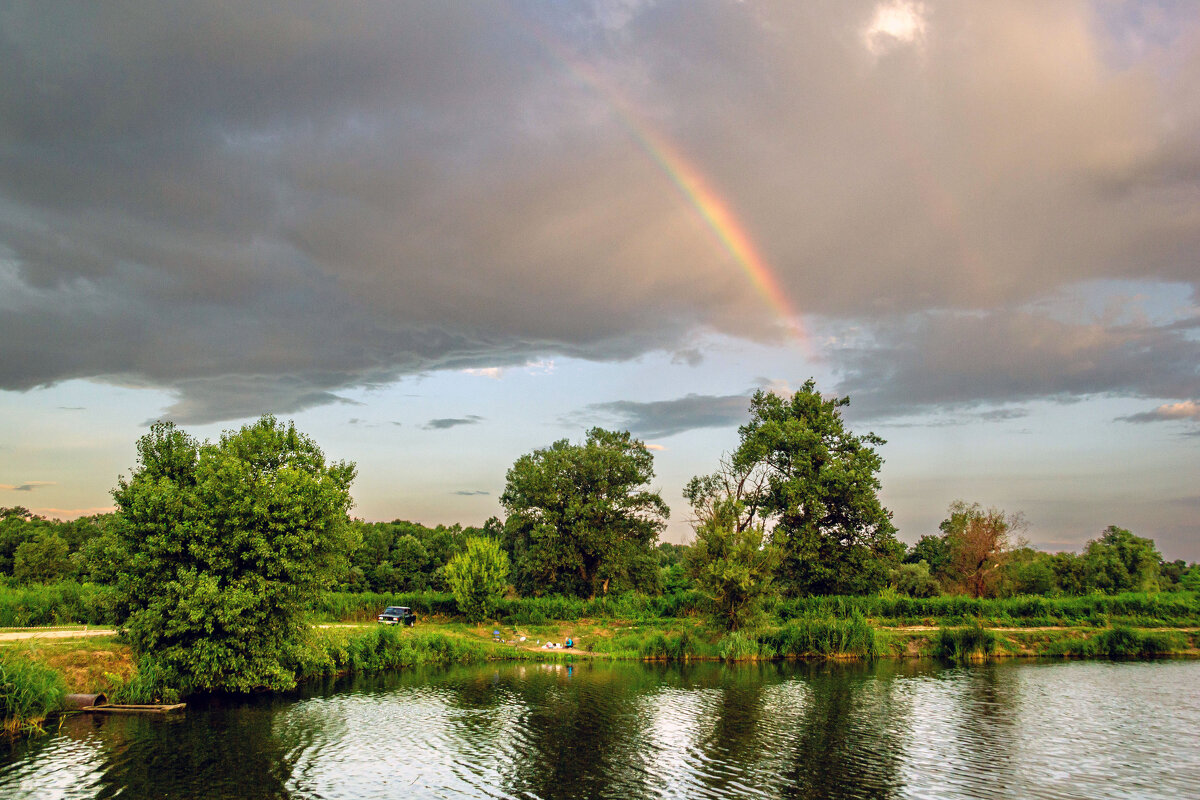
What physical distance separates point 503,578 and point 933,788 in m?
51.3

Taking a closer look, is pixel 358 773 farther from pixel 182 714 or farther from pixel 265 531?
pixel 265 531

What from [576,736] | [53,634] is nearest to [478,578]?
[53,634]

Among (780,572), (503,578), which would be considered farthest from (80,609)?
(780,572)

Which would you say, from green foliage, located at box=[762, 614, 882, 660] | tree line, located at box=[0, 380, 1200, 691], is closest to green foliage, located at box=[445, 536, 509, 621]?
tree line, located at box=[0, 380, 1200, 691]

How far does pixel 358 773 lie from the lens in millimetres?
23547

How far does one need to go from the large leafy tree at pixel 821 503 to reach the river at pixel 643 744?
30752mm

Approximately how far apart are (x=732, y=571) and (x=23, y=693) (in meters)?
44.5

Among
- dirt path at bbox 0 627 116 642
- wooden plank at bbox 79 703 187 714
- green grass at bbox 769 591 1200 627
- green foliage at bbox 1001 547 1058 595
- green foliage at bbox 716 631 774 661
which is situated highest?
green foliage at bbox 1001 547 1058 595

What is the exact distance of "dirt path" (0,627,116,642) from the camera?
3703 cm

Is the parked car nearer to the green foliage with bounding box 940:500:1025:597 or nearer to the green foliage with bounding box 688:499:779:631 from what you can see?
the green foliage with bounding box 688:499:779:631

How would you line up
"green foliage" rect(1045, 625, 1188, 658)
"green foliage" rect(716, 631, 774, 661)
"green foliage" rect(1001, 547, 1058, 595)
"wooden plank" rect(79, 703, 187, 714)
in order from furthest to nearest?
"green foliage" rect(1001, 547, 1058, 595), "green foliage" rect(1045, 625, 1188, 658), "green foliage" rect(716, 631, 774, 661), "wooden plank" rect(79, 703, 187, 714)

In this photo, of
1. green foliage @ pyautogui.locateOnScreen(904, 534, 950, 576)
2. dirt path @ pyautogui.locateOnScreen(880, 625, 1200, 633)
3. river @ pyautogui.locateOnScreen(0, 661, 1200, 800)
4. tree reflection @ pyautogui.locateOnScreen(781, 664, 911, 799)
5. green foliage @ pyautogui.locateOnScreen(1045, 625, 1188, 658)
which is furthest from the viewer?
green foliage @ pyautogui.locateOnScreen(904, 534, 950, 576)

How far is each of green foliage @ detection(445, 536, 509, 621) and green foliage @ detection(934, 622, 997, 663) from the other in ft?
129

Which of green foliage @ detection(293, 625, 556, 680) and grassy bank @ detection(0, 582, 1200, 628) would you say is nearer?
green foliage @ detection(293, 625, 556, 680)
